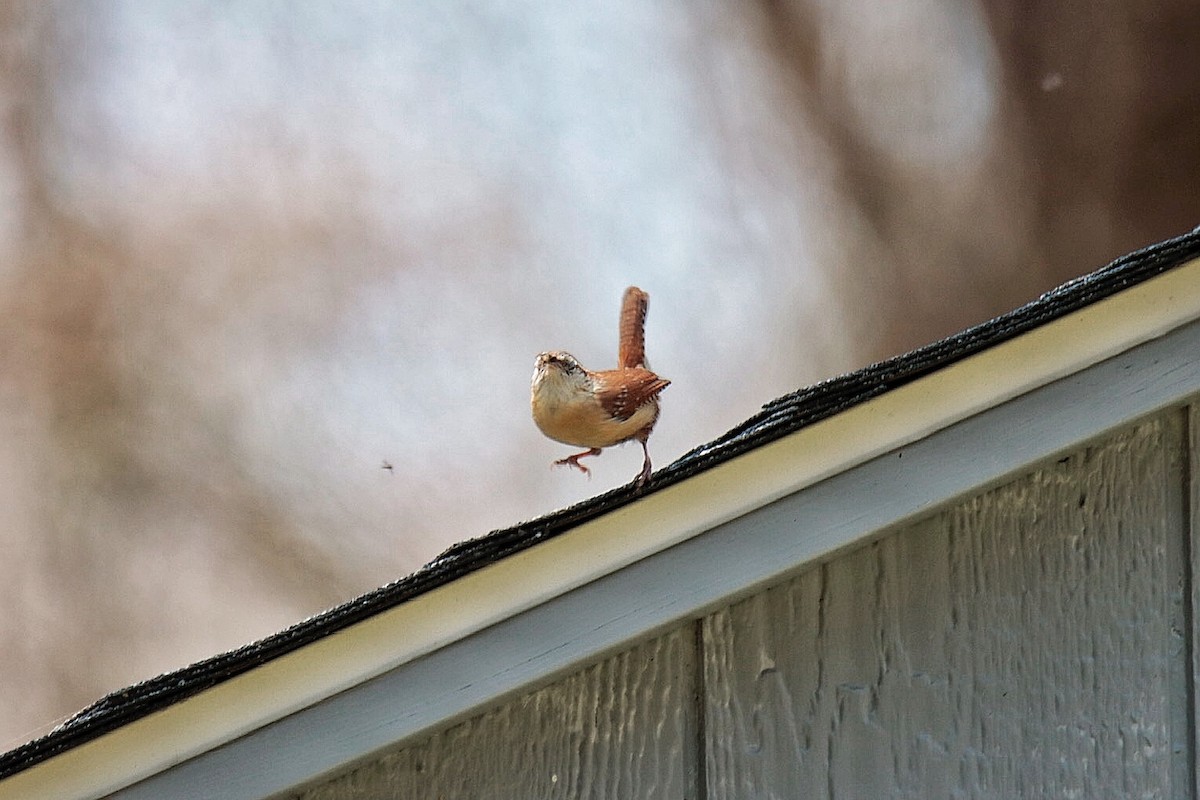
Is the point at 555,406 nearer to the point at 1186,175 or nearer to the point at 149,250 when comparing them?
the point at 149,250

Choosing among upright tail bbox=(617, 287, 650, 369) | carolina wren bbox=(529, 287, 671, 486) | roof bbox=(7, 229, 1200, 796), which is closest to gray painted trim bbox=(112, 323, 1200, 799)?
roof bbox=(7, 229, 1200, 796)

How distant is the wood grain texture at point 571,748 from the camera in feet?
2.62

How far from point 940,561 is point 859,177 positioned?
1611 millimetres

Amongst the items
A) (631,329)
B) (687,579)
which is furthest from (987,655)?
(631,329)

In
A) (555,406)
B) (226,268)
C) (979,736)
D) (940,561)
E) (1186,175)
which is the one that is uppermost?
(1186,175)

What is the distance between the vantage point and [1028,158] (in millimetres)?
2256

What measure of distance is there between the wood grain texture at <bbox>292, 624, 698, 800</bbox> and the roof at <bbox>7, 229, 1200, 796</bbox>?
96 mm

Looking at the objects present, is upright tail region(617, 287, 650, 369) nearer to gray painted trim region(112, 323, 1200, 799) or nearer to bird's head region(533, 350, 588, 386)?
bird's head region(533, 350, 588, 386)

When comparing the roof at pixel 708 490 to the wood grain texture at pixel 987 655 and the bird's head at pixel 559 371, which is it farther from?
the bird's head at pixel 559 371

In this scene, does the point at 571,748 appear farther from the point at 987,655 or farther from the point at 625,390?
the point at 625,390

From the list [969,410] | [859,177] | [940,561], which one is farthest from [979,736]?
[859,177]

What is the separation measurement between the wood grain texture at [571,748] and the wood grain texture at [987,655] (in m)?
0.03

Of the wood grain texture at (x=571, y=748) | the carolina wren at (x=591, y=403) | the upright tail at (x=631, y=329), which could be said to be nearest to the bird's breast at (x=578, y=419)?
the carolina wren at (x=591, y=403)

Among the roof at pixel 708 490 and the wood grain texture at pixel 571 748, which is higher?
the roof at pixel 708 490
